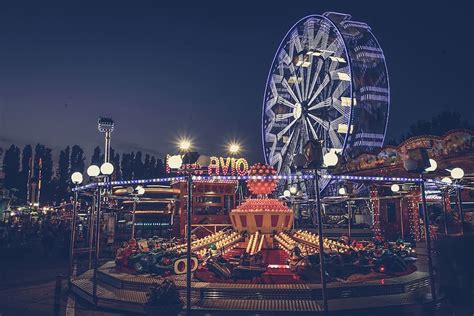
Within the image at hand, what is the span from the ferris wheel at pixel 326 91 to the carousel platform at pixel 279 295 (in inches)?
819

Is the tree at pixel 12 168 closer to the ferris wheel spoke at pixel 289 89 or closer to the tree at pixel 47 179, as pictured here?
the tree at pixel 47 179

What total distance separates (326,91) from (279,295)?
2852 centimetres

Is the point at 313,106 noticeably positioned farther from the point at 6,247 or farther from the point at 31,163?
the point at 31,163

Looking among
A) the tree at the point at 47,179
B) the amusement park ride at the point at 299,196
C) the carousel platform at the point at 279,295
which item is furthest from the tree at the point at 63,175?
the carousel platform at the point at 279,295

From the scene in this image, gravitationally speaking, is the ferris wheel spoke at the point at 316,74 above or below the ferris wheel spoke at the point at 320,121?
above

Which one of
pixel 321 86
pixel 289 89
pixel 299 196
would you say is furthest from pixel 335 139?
pixel 299 196

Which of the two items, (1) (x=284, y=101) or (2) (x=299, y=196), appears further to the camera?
(1) (x=284, y=101)

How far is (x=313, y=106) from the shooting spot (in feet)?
118

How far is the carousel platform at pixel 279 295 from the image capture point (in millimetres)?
9219

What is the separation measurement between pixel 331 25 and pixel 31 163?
81.3 metres

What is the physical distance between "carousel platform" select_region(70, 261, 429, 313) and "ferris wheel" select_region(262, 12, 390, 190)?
20809 mm

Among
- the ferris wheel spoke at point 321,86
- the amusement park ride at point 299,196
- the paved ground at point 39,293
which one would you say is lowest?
the paved ground at point 39,293

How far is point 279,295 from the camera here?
9.71 metres

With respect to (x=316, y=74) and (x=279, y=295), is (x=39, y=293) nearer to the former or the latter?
(x=279, y=295)
